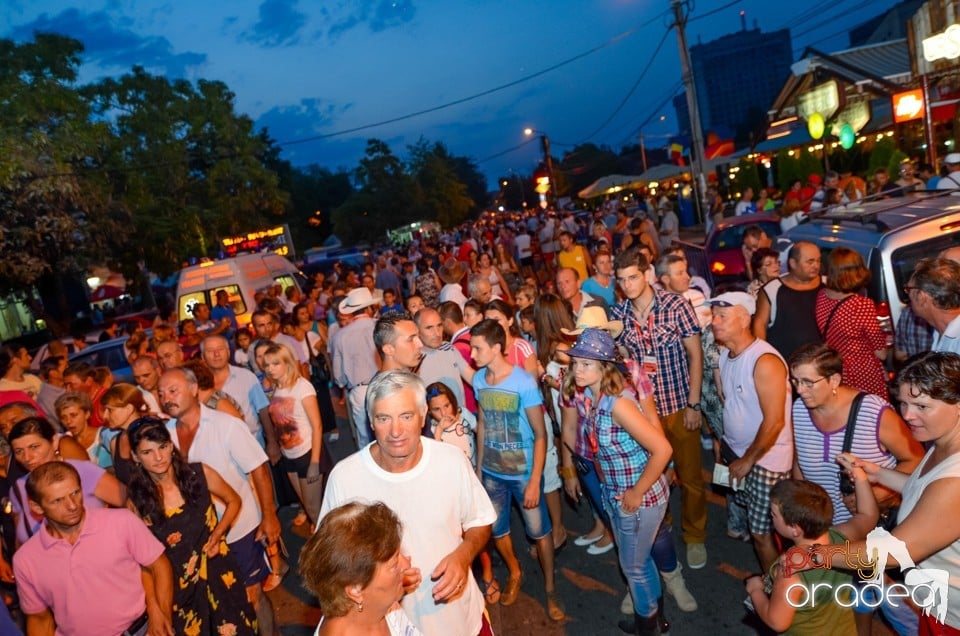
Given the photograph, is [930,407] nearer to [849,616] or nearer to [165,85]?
[849,616]

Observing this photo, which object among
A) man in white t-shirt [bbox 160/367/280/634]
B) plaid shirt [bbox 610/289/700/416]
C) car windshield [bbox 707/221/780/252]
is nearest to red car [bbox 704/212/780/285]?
car windshield [bbox 707/221/780/252]

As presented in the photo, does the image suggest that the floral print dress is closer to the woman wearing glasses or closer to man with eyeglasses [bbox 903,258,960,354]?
the woman wearing glasses

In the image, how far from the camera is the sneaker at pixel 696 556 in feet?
15.0

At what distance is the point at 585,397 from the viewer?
387 centimetres

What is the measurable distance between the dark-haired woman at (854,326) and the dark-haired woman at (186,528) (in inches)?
174

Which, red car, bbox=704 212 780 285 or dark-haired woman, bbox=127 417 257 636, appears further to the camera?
red car, bbox=704 212 780 285

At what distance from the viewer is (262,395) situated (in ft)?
18.6

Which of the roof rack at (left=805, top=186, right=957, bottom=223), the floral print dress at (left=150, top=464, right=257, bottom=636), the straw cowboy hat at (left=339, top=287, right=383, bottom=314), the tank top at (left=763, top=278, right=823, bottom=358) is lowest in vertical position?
the floral print dress at (left=150, top=464, right=257, bottom=636)

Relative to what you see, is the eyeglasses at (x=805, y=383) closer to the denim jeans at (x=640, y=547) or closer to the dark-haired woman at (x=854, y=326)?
the denim jeans at (x=640, y=547)

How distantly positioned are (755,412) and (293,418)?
3.56m

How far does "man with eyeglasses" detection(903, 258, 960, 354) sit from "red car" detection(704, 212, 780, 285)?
8280 millimetres

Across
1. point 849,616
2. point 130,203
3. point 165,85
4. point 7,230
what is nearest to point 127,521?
point 849,616


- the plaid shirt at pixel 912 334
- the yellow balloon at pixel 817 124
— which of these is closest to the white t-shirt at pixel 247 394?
the plaid shirt at pixel 912 334

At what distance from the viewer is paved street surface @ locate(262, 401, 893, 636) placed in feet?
13.3
